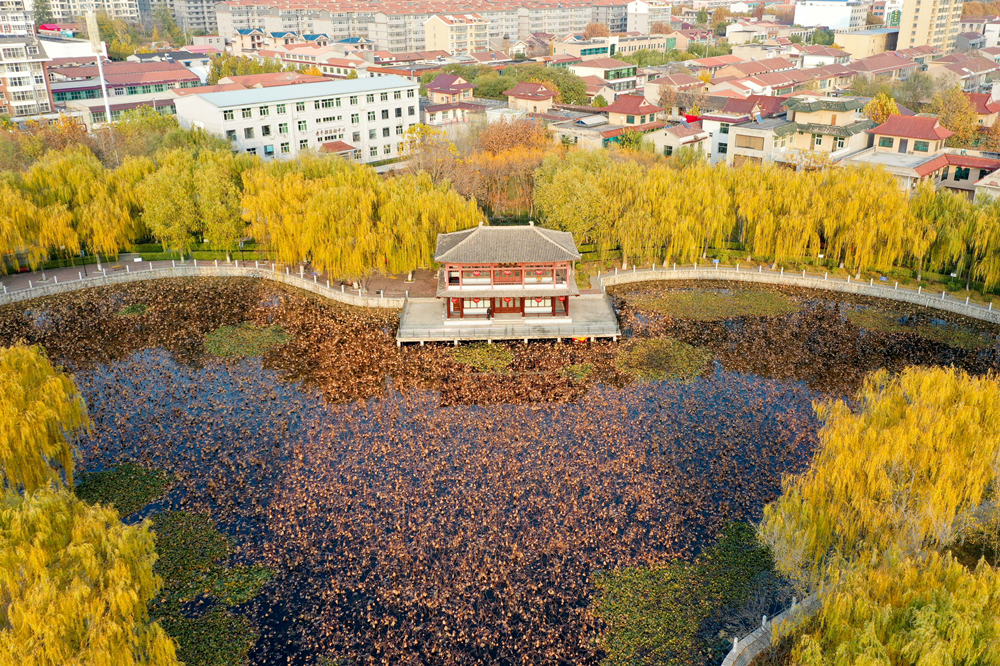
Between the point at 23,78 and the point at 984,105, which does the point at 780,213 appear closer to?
the point at 984,105

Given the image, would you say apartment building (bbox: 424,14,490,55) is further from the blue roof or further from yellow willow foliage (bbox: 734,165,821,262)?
yellow willow foliage (bbox: 734,165,821,262)

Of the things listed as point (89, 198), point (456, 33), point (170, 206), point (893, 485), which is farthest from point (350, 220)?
point (456, 33)

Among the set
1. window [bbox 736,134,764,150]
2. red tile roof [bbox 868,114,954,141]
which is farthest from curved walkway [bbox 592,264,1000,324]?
red tile roof [bbox 868,114,954,141]

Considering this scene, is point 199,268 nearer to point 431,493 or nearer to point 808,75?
point 431,493

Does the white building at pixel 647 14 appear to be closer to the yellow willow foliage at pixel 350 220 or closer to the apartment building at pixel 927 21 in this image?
the apartment building at pixel 927 21

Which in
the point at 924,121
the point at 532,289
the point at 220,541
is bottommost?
the point at 220,541

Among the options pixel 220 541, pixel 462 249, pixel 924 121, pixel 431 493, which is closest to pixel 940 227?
pixel 924 121
